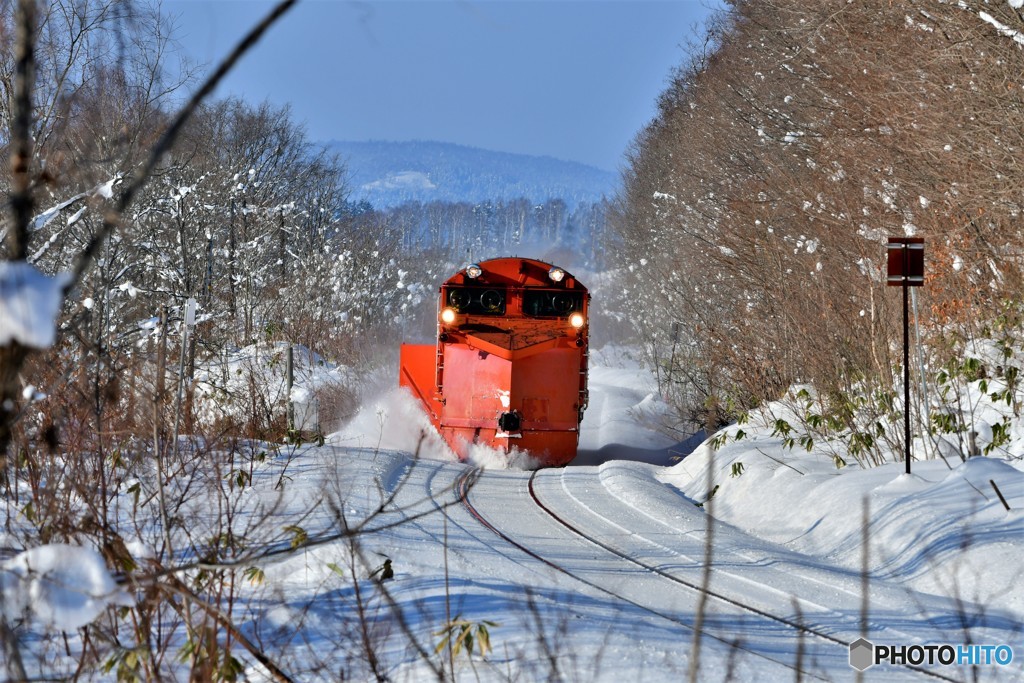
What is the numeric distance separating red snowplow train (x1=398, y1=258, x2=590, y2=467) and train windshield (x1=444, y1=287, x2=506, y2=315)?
0.06ft

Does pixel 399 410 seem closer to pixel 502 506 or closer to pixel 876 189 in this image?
pixel 502 506

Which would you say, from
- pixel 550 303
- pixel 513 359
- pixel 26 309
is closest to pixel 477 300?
pixel 550 303

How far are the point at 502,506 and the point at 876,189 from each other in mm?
10135

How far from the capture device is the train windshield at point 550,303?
56.0 feet

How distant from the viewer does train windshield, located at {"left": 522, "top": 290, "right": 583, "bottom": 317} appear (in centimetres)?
1706

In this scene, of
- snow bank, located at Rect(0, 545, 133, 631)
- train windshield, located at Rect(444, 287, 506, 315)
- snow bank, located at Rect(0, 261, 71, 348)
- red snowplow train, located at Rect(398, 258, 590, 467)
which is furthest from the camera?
train windshield, located at Rect(444, 287, 506, 315)

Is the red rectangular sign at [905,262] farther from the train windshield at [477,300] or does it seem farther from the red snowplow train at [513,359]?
the train windshield at [477,300]

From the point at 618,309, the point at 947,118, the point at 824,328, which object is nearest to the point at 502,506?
the point at 824,328

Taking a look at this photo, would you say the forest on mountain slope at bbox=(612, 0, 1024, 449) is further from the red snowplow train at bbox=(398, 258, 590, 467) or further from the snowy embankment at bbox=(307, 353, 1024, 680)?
the red snowplow train at bbox=(398, 258, 590, 467)

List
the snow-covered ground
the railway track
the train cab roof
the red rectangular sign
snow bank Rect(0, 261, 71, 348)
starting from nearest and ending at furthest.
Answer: snow bank Rect(0, 261, 71, 348) → the snow-covered ground → the railway track → the red rectangular sign → the train cab roof

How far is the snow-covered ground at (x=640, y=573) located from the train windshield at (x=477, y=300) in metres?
3.66

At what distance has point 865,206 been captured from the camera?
1864 cm

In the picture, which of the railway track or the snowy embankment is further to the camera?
the snowy embankment

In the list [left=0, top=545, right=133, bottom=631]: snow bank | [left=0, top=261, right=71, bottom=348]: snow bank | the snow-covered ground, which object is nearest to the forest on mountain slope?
the snow-covered ground
